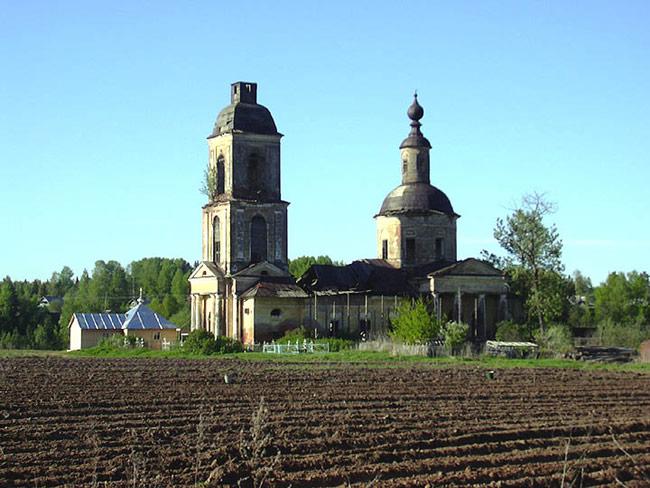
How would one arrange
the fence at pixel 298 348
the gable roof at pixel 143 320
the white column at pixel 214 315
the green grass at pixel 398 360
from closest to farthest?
1. the green grass at pixel 398 360
2. the fence at pixel 298 348
3. the white column at pixel 214 315
4. the gable roof at pixel 143 320

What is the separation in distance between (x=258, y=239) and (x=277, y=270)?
78.1 inches

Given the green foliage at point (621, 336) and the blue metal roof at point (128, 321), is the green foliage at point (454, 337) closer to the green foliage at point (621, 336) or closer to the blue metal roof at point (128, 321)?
the green foliage at point (621, 336)

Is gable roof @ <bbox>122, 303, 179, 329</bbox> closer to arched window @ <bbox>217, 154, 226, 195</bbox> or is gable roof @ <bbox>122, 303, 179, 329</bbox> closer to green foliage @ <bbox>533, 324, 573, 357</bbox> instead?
arched window @ <bbox>217, 154, 226, 195</bbox>

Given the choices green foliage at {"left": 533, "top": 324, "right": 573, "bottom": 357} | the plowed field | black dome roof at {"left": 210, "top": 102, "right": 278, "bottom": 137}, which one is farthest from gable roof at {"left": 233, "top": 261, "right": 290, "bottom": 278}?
the plowed field

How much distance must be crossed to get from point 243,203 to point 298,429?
122ft

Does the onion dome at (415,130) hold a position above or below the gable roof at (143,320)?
above

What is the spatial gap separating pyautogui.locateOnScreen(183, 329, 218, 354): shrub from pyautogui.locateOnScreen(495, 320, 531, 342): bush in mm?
14165

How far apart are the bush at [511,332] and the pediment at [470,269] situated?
337 cm

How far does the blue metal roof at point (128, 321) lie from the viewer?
63062 millimetres

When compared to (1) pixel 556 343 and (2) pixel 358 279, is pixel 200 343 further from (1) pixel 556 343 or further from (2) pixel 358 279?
(1) pixel 556 343

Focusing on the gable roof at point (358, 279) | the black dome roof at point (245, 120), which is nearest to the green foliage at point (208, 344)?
the gable roof at point (358, 279)

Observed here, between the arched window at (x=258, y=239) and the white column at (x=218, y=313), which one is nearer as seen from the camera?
the white column at (x=218, y=313)

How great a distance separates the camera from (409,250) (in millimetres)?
61406

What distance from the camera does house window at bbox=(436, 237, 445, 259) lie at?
202 ft
